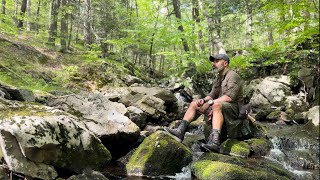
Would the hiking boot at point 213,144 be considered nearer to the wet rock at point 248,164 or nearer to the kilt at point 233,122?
the wet rock at point 248,164

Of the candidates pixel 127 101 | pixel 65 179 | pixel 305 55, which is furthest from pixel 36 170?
pixel 305 55

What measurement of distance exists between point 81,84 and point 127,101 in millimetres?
3549

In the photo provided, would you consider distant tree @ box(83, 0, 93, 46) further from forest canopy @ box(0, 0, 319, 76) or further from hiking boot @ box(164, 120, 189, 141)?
hiking boot @ box(164, 120, 189, 141)

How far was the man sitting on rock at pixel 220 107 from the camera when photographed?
5322 mm

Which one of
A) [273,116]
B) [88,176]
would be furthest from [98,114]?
[273,116]

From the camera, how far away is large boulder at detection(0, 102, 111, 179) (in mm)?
3691

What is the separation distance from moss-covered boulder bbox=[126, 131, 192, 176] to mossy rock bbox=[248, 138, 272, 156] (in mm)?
2289

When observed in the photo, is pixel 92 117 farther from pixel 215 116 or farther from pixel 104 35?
pixel 104 35

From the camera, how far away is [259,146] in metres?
6.67

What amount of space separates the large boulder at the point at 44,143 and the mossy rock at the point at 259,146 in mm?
3766

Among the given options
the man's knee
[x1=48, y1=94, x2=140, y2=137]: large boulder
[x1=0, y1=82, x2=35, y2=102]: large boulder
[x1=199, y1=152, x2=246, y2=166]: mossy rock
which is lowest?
[x1=199, y1=152, x2=246, y2=166]: mossy rock

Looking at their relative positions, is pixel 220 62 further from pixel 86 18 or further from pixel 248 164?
pixel 86 18

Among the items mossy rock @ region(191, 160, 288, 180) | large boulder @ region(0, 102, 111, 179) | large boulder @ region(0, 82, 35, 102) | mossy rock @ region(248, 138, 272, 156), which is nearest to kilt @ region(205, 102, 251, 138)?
mossy rock @ region(248, 138, 272, 156)

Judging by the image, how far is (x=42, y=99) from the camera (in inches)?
266
